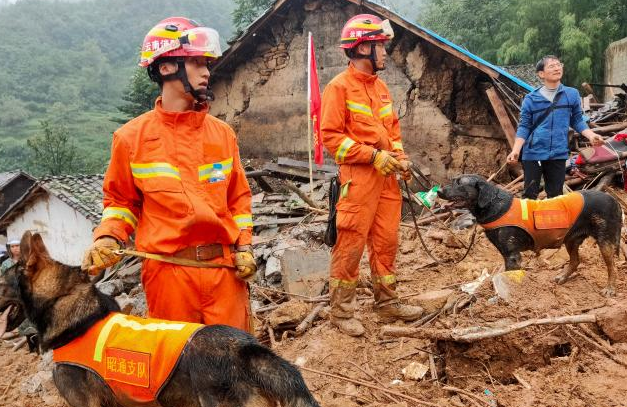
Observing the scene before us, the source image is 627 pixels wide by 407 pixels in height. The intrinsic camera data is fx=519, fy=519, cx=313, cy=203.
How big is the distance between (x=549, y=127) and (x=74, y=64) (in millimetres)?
101974

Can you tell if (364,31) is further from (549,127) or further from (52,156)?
(52,156)

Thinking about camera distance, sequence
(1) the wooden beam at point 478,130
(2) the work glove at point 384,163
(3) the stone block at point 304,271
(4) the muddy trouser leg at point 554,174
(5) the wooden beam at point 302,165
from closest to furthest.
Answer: (2) the work glove at point 384,163
(4) the muddy trouser leg at point 554,174
(3) the stone block at point 304,271
(1) the wooden beam at point 478,130
(5) the wooden beam at point 302,165

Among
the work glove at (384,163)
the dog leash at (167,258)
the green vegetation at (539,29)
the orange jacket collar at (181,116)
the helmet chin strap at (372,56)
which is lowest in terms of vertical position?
the dog leash at (167,258)

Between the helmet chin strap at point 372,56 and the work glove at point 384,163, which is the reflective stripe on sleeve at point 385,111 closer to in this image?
the helmet chin strap at point 372,56

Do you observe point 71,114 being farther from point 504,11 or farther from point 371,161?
point 371,161

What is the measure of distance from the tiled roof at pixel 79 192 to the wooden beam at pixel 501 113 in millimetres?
15728

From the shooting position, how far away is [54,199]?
73.8 ft

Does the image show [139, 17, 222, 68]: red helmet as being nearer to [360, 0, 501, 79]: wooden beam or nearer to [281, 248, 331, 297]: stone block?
[281, 248, 331, 297]: stone block

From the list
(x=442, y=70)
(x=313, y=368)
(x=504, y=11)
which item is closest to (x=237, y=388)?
(x=313, y=368)

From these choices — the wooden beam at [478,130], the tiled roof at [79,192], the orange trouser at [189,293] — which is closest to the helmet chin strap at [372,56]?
the orange trouser at [189,293]

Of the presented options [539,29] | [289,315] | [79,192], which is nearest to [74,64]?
[79,192]

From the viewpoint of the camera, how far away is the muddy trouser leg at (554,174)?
6.01 meters

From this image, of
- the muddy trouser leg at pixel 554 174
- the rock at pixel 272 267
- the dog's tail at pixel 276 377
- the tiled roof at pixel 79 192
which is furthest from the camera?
the tiled roof at pixel 79 192

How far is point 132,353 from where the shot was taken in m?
2.59
